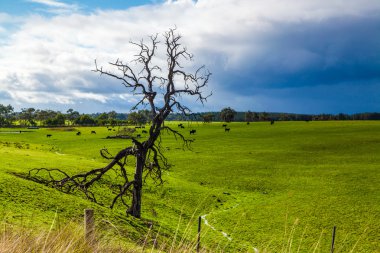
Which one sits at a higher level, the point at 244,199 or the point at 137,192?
the point at 137,192

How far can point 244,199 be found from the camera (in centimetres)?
3894

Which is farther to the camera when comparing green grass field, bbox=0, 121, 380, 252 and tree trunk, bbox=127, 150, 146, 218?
tree trunk, bbox=127, 150, 146, 218

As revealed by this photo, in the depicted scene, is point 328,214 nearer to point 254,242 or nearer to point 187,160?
point 254,242

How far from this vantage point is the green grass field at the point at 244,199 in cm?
2115

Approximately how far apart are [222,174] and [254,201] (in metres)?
13.0

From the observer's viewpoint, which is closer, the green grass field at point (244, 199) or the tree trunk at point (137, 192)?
the green grass field at point (244, 199)

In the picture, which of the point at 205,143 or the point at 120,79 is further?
the point at 205,143

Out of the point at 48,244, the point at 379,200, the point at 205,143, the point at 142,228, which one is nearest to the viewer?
the point at 48,244

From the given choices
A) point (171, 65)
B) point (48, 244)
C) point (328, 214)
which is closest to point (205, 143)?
point (328, 214)

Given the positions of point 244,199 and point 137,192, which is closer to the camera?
point 137,192

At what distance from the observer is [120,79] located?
2689 centimetres

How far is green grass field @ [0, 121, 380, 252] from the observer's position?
21.1 metres

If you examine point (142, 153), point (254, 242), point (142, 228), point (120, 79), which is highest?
point (120, 79)

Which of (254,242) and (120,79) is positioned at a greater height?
(120,79)
